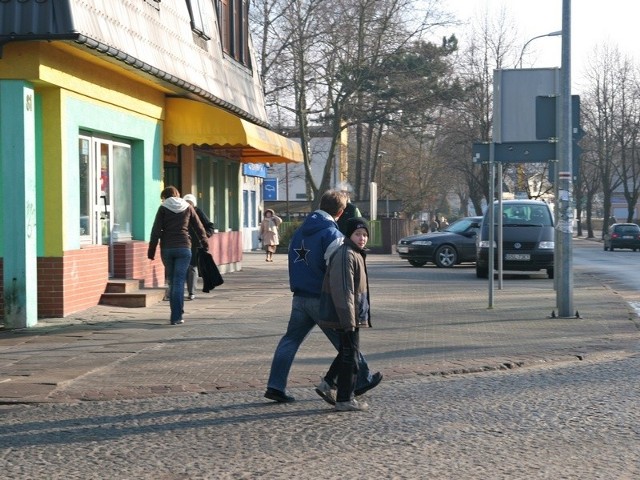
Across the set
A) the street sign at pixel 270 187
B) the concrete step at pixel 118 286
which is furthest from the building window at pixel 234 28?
the street sign at pixel 270 187

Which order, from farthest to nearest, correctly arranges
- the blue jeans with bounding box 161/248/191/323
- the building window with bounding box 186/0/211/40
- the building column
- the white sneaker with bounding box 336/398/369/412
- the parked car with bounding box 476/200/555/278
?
the parked car with bounding box 476/200/555/278 → the building window with bounding box 186/0/211/40 → the blue jeans with bounding box 161/248/191/323 → the building column → the white sneaker with bounding box 336/398/369/412

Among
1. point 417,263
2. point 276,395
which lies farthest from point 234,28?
point 276,395

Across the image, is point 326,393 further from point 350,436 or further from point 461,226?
point 461,226

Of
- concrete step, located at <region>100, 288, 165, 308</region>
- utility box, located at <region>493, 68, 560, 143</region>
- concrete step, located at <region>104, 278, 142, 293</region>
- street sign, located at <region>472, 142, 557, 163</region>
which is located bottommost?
concrete step, located at <region>100, 288, 165, 308</region>

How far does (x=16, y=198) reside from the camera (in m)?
13.9

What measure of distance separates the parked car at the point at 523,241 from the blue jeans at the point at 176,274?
12041 mm

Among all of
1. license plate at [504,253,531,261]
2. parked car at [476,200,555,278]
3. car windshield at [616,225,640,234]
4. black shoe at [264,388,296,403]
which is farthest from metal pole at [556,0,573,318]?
car windshield at [616,225,640,234]

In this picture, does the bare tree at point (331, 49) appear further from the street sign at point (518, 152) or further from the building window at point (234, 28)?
the street sign at point (518, 152)

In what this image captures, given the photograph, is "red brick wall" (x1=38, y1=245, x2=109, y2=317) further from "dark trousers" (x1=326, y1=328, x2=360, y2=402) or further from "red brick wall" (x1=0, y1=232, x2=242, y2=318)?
"dark trousers" (x1=326, y1=328, x2=360, y2=402)

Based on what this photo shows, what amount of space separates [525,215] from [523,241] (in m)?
1.16

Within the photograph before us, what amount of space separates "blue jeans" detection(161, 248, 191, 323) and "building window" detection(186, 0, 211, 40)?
251 inches

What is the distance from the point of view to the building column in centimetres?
1384

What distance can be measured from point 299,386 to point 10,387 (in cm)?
241

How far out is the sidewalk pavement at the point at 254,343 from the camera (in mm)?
10117
